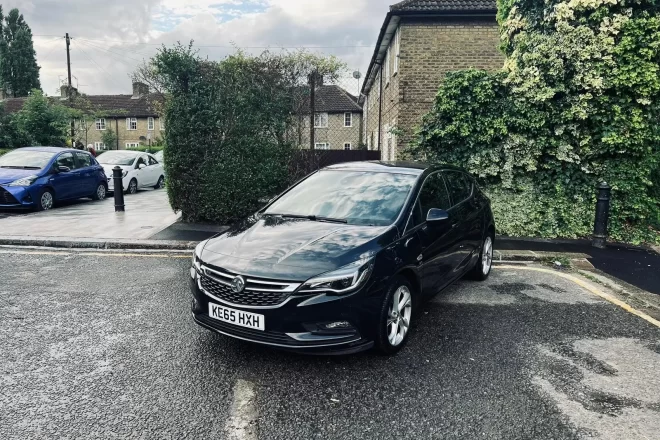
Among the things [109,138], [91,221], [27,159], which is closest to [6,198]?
[27,159]

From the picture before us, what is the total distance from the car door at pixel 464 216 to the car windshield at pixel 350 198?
81 cm

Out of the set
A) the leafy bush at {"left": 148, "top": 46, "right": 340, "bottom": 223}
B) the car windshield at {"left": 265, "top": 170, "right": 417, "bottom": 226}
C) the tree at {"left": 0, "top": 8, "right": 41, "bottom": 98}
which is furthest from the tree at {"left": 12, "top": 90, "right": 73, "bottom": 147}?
the tree at {"left": 0, "top": 8, "right": 41, "bottom": 98}

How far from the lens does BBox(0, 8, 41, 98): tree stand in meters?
49.0

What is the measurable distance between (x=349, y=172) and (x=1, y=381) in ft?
11.6

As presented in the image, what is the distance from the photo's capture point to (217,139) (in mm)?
8977

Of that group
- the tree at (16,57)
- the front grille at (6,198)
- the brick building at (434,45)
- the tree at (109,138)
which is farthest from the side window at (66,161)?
the tree at (16,57)

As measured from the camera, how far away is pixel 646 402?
3.19m

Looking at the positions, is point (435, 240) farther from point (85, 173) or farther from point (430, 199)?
point (85, 173)

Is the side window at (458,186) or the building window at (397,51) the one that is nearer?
the side window at (458,186)

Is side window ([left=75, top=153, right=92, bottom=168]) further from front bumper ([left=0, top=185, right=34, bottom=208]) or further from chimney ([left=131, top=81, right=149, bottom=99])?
chimney ([left=131, top=81, right=149, bottom=99])

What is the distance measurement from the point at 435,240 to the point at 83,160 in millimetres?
11755

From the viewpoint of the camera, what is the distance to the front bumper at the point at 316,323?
3.32 metres

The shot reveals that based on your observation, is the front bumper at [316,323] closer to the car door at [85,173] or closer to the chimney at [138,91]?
the car door at [85,173]

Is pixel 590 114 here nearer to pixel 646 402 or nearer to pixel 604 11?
pixel 604 11
